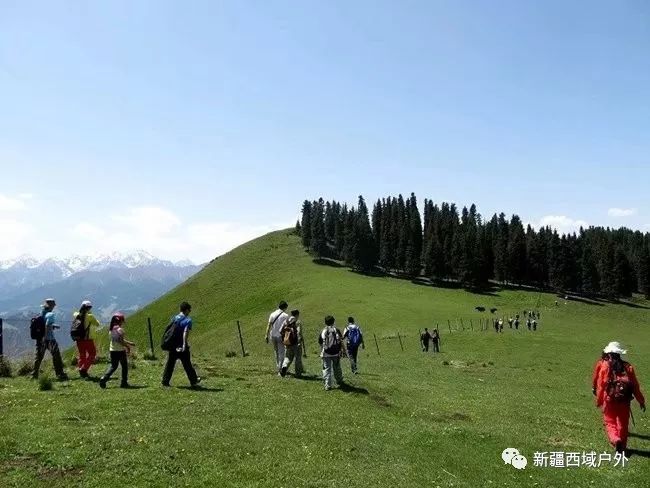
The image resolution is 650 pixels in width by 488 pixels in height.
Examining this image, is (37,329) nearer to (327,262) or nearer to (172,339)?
(172,339)

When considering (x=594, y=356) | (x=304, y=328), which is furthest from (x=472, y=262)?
(x=594, y=356)

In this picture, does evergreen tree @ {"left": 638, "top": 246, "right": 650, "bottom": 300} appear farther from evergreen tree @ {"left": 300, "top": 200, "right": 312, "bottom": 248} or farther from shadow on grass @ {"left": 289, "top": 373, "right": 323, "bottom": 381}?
shadow on grass @ {"left": 289, "top": 373, "right": 323, "bottom": 381}

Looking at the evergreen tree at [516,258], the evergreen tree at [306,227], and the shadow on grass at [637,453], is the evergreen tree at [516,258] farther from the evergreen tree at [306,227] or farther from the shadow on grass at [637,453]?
the shadow on grass at [637,453]

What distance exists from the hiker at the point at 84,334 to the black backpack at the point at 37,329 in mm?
1056

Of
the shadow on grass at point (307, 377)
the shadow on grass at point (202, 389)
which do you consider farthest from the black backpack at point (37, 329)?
the shadow on grass at point (307, 377)

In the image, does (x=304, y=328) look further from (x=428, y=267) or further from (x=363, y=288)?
(x=428, y=267)

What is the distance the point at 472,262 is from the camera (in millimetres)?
123812

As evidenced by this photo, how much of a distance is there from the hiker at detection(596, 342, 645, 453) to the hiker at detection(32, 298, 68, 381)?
60.2 feet

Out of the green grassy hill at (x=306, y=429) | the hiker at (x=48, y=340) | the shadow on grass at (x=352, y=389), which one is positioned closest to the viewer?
the green grassy hill at (x=306, y=429)

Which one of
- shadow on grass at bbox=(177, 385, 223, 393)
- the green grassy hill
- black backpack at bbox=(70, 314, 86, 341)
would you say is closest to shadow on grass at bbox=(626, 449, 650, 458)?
the green grassy hill

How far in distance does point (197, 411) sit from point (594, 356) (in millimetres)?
43535

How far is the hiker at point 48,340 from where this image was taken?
19172 mm

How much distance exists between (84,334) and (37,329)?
1.66 m

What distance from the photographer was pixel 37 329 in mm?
19344
